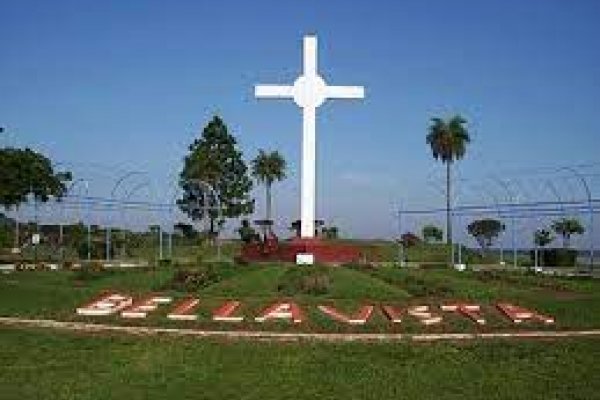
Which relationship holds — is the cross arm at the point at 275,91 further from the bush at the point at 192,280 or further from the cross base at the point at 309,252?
the bush at the point at 192,280

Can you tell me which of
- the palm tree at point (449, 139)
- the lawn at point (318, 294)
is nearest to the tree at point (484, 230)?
the palm tree at point (449, 139)

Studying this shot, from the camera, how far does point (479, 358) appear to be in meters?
14.9

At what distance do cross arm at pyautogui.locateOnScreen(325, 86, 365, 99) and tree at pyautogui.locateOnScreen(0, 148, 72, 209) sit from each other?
21.6 metres

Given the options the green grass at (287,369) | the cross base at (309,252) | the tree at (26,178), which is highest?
the tree at (26,178)

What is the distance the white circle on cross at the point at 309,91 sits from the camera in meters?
35.8

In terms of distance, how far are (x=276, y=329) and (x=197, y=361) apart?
3.74m

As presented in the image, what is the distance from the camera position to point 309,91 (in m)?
35.8

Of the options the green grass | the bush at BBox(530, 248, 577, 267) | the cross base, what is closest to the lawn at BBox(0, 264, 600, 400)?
the green grass

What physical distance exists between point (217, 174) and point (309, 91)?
38.1 m

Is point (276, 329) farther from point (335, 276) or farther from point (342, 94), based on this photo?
point (342, 94)

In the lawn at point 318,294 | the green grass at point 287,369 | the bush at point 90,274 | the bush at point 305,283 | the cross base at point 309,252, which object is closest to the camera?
the green grass at point 287,369

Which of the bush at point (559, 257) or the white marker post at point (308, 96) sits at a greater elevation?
the white marker post at point (308, 96)

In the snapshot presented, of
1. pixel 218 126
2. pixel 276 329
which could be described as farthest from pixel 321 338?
pixel 218 126

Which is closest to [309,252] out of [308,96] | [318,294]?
[308,96]
